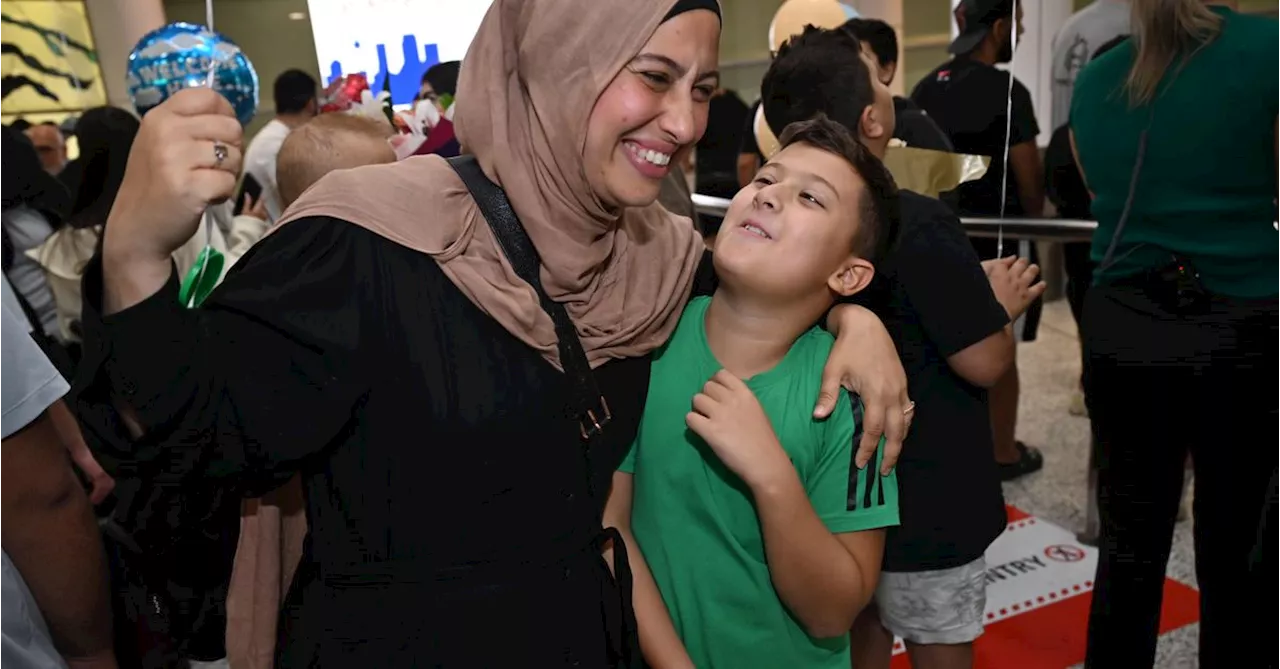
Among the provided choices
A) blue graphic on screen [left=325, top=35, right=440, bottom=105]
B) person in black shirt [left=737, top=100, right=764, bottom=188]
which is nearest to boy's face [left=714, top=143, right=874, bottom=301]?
blue graphic on screen [left=325, top=35, right=440, bottom=105]

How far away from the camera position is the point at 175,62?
119 centimetres

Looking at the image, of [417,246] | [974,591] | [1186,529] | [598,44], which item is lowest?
[1186,529]

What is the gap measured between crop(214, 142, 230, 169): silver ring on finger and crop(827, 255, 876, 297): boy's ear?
2.66ft

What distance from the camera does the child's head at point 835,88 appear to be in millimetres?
1708

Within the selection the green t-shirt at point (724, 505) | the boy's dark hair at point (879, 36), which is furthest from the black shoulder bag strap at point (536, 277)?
the boy's dark hair at point (879, 36)

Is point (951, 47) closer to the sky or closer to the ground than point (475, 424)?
closer to the sky

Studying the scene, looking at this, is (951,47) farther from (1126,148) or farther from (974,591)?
(974,591)

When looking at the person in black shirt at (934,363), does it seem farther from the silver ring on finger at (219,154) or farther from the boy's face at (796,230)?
the silver ring on finger at (219,154)

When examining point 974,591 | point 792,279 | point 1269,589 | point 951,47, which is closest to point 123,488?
point 792,279

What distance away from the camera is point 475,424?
3.31 ft

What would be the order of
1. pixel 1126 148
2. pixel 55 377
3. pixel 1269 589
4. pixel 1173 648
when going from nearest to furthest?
1. pixel 55 377
2. pixel 1269 589
3. pixel 1126 148
4. pixel 1173 648

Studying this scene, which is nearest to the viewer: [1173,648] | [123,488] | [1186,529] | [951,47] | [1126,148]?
[123,488]

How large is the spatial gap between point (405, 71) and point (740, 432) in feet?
4.44

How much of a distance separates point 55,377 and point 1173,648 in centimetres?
259
